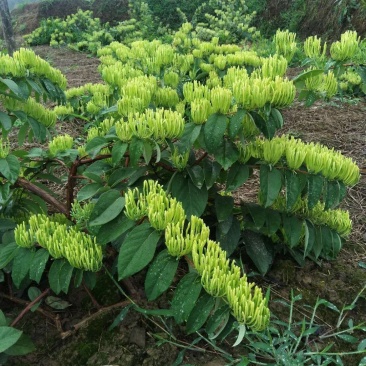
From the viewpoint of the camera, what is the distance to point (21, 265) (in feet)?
4.17

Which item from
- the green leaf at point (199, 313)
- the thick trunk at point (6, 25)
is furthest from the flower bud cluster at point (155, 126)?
the thick trunk at point (6, 25)

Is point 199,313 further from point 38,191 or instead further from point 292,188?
point 38,191

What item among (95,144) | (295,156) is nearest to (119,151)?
(95,144)

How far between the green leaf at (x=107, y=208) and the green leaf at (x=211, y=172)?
0.99 feet

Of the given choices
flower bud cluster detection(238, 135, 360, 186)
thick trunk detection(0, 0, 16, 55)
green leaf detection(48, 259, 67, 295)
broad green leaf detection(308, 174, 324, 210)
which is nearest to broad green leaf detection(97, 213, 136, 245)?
green leaf detection(48, 259, 67, 295)

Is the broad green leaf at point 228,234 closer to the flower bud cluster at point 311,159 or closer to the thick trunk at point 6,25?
the flower bud cluster at point 311,159

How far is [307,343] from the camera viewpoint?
140 cm

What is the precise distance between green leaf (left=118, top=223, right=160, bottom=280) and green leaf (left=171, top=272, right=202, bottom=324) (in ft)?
0.36

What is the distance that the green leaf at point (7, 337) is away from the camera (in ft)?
3.63

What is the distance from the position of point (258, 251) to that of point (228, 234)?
0.15 m

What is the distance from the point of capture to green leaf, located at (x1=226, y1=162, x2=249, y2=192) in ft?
4.67

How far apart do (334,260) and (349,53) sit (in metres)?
0.88

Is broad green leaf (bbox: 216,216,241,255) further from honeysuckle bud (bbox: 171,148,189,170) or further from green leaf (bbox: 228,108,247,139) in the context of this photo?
green leaf (bbox: 228,108,247,139)

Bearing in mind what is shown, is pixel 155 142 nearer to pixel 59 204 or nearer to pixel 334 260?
pixel 59 204
